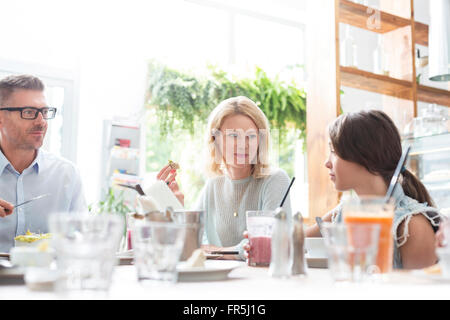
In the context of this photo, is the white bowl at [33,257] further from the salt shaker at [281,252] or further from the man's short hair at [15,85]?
the man's short hair at [15,85]

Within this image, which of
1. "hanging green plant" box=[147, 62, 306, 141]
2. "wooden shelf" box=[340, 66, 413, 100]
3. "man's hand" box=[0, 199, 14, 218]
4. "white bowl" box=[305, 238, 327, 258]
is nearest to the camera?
"white bowl" box=[305, 238, 327, 258]

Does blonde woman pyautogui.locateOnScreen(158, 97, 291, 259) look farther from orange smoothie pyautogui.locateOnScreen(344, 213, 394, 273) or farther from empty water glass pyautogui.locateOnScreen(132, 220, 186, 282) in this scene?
empty water glass pyautogui.locateOnScreen(132, 220, 186, 282)

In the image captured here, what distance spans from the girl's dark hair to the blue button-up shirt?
140cm

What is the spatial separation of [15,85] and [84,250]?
1835 millimetres

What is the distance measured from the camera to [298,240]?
1.01 meters

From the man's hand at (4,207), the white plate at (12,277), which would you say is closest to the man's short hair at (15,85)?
the man's hand at (4,207)

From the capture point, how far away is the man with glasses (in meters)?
2.24

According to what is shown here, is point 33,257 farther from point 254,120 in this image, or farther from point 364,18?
point 364,18

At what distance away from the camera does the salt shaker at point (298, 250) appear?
998 mm

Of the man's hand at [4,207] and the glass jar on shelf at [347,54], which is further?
the glass jar on shelf at [347,54]

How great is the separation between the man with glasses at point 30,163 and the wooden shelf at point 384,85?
6.88ft

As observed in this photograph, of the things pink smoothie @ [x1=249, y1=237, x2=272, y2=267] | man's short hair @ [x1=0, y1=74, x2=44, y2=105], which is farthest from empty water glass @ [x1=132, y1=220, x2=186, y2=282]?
man's short hair @ [x1=0, y1=74, x2=44, y2=105]
